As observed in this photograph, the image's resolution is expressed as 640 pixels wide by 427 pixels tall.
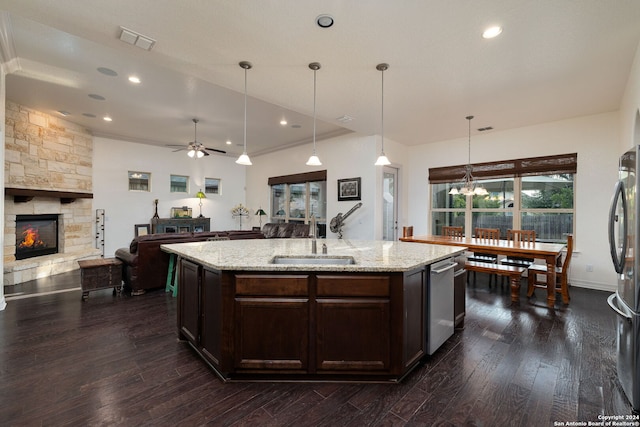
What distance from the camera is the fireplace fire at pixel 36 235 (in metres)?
5.30

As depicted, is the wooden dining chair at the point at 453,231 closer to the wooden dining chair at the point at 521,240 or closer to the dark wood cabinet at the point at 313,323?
the wooden dining chair at the point at 521,240

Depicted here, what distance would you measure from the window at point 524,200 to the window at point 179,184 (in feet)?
22.7

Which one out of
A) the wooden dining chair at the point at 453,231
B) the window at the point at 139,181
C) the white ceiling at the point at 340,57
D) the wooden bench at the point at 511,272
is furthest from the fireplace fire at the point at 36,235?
the wooden dining chair at the point at 453,231

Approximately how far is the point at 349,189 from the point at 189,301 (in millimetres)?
4434

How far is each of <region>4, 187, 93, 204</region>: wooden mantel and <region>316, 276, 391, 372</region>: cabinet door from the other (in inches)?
238

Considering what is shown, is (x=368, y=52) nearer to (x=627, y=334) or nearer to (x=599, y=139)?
(x=627, y=334)

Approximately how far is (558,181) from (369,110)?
11.9ft

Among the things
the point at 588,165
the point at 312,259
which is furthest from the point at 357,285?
the point at 588,165

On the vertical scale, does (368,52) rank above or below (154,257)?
above

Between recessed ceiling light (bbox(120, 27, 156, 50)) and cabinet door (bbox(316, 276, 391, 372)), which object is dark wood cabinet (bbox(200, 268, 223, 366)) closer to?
cabinet door (bbox(316, 276, 391, 372))

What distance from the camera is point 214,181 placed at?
8977 millimetres

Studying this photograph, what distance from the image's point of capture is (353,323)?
2002mm

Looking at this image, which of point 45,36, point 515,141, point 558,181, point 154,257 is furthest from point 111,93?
point 558,181

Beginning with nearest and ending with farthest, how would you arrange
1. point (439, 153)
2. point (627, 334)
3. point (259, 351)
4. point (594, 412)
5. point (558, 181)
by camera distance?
point (594, 412)
point (627, 334)
point (259, 351)
point (558, 181)
point (439, 153)
